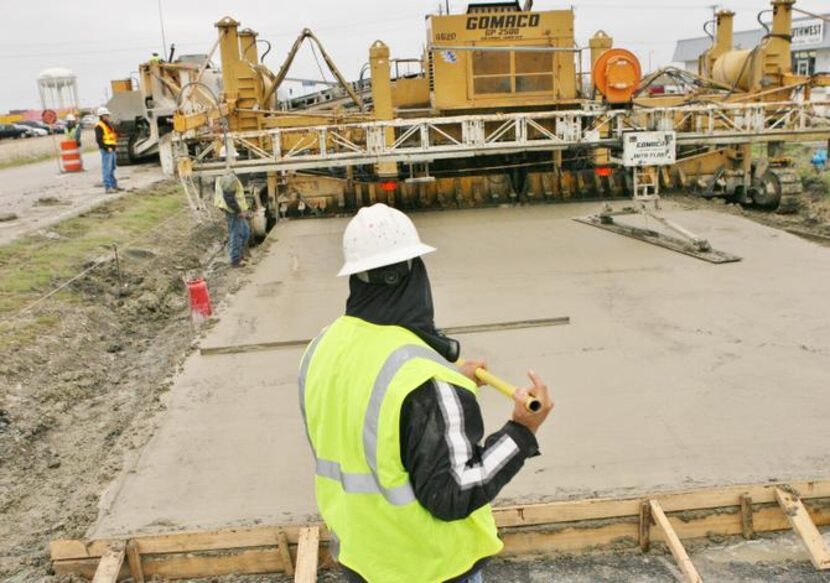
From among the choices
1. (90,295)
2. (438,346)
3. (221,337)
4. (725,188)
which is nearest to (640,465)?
(438,346)

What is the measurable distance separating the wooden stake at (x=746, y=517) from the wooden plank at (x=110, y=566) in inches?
122

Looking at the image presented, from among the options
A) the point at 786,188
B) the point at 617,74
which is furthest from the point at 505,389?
the point at 786,188

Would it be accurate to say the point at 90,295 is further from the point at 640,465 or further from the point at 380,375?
the point at 380,375

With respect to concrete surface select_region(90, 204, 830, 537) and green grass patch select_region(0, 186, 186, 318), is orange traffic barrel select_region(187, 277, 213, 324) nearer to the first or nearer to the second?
concrete surface select_region(90, 204, 830, 537)

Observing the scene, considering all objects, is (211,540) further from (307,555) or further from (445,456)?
(445,456)

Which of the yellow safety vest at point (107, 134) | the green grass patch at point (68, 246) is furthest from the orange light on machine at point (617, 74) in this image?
the yellow safety vest at point (107, 134)

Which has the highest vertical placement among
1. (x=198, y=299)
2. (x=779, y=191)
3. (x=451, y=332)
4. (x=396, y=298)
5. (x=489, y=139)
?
(x=489, y=139)

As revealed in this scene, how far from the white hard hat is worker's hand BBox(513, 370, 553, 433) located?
524 millimetres

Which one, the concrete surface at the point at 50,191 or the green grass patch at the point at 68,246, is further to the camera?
the concrete surface at the point at 50,191

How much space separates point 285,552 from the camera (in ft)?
13.0

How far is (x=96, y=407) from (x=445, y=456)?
5.68 m

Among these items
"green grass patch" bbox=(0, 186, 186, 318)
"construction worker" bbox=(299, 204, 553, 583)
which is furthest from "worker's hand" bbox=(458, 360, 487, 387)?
"green grass patch" bbox=(0, 186, 186, 318)

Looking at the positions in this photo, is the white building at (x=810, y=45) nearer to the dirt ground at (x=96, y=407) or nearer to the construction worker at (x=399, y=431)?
the dirt ground at (x=96, y=407)

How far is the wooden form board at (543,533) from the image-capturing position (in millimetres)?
4016
